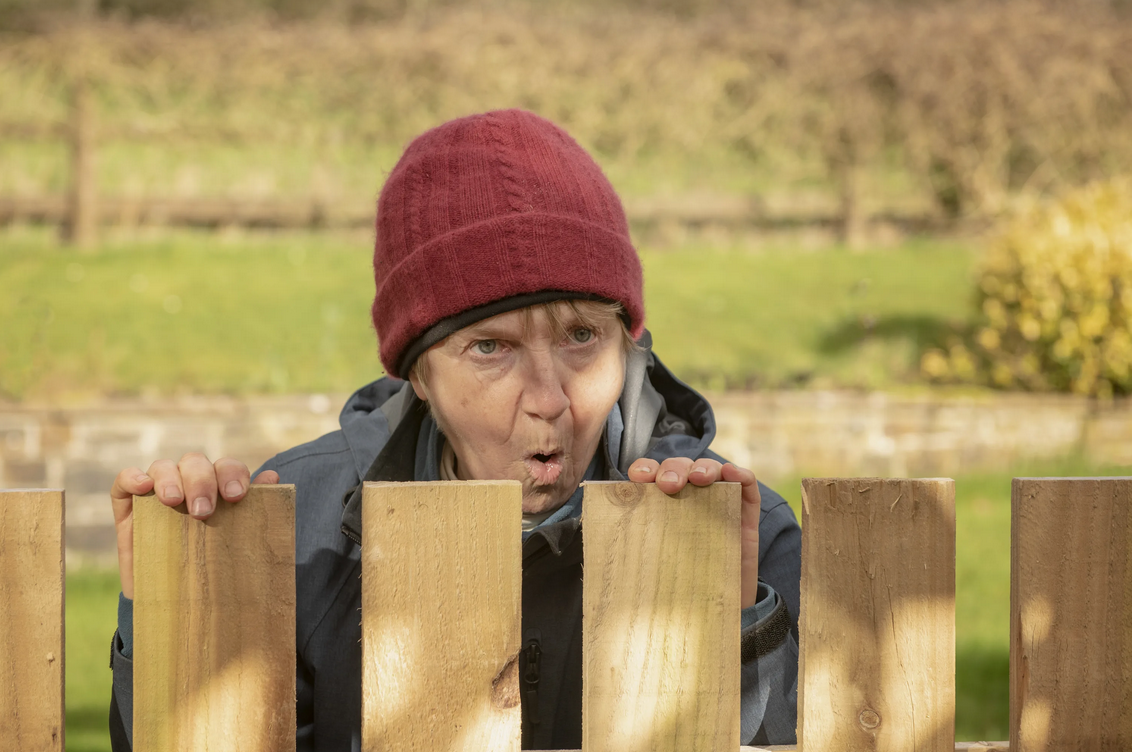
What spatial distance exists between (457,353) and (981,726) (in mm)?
2416

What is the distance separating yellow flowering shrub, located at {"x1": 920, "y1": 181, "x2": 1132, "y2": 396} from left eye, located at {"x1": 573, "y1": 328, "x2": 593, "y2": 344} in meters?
4.90

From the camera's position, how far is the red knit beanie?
1575 mm

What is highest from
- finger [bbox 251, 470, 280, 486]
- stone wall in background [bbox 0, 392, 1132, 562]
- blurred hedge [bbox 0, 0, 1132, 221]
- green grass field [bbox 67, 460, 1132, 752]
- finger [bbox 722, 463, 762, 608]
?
blurred hedge [bbox 0, 0, 1132, 221]

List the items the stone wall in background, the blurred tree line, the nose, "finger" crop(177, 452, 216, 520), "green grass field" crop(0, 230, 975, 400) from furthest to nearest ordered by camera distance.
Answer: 1. the blurred tree line
2. "green grass field" crop(0, 230, 975, 400)
3. the stone wall in background
4. the nose
5. "finger" crop(177, 452, 216, 520)

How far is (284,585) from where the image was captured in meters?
Result: 1.17

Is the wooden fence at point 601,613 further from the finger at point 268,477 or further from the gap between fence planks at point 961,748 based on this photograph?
the finger at point 268,477

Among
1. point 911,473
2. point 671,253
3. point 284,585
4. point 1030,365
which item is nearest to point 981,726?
point 911,473

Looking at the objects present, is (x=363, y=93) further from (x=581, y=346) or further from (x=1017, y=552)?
(x=1017, y=552)

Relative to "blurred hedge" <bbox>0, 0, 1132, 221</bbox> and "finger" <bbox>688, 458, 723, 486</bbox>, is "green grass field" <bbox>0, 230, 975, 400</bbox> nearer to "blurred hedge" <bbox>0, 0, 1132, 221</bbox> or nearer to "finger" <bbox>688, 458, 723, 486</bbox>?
"blurred hedge" <bbox>0, 0, 1132, 221</bbox>

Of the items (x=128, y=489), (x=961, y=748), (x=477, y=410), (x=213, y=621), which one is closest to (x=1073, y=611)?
(x=961, y=748)

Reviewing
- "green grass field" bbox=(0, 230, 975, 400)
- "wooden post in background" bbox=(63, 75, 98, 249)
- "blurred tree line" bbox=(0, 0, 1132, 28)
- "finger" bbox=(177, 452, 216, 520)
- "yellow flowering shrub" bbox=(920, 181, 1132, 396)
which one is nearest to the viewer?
"finger" bbox=(177, 452, 216, 520)

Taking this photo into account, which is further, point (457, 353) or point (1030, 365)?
point (1030, 365)

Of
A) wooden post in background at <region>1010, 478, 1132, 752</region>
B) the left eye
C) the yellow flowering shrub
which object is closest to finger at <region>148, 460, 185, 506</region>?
the left eye

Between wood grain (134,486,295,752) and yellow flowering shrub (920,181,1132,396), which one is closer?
wood grain (134,486,295,752)
